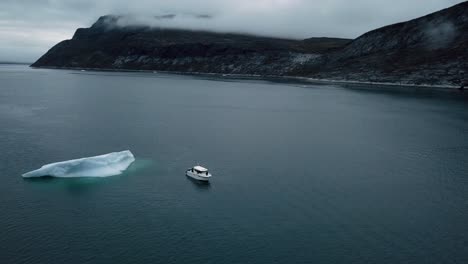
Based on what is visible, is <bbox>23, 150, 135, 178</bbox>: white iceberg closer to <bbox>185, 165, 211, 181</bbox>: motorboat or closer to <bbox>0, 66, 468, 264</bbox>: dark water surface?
<bbox>0, 66, 468, 264</bbox>: dark water surface

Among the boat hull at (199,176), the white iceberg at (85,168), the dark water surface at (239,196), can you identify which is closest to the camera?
the dark water surface at (239,196)

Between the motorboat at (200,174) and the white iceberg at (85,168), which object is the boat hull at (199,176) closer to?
the motorboat at (200,174)

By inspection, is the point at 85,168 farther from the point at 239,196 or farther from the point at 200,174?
the point at 239,196

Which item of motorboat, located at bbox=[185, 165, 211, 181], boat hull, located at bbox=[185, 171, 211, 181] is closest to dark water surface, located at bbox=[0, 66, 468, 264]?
boat hull, located at bbox=[185, 171, 211, 181]

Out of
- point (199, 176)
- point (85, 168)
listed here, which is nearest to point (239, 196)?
point (199, 176)

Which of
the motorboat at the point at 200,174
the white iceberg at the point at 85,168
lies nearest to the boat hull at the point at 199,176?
the motorboat at the point at 200,174

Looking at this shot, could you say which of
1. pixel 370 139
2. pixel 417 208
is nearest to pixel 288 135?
pixel 370 139

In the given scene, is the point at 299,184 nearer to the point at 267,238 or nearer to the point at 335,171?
the point at 335,171
